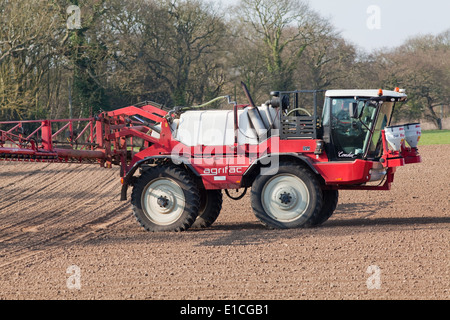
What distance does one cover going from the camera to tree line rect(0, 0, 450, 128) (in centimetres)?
2973

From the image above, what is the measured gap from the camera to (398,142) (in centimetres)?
1099

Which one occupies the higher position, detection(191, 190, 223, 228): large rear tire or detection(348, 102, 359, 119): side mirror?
detection(348, 102, 359, 119): side mirror

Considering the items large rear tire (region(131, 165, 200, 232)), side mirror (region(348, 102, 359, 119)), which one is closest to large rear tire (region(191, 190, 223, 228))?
large rear tire (region(131, 165, 200, 232))

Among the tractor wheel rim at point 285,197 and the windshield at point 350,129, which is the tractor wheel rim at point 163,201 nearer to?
the tractor wheel rim at point 285,197

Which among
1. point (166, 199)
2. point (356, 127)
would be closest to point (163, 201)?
point (166, 199)

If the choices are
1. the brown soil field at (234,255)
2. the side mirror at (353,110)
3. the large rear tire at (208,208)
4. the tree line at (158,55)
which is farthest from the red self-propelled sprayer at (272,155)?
the tree line at (158,55)

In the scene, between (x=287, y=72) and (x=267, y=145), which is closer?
(x=267, y=145)

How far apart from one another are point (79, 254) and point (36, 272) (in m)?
1.20

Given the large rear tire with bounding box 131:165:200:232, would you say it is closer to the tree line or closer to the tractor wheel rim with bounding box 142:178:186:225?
the tractor wheel rim with bounding box 142:178:186:225

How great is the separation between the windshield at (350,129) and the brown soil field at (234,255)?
1316mm
